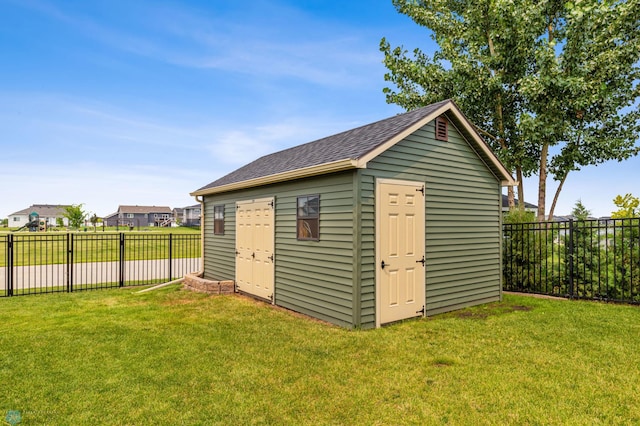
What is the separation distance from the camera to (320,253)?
674cm

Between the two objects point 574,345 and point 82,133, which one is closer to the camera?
point 574,345

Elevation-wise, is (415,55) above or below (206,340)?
above

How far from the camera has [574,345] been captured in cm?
510

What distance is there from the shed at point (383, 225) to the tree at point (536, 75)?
7.66 meters

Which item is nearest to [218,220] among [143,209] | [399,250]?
[399,250]

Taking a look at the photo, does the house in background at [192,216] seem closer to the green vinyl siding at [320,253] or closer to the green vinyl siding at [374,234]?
the green vinyl siding at [374,234]

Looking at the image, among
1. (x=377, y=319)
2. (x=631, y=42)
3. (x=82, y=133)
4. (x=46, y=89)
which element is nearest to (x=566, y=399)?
(x=377, y=319)

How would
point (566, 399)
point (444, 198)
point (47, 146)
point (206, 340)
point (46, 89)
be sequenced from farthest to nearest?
point (47, 146), point (46, 89), point (444, 198), point (206, 340), point (566, 399)

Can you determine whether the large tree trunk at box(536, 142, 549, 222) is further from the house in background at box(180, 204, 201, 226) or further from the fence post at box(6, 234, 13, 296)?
the house in background at box(180, 204, 201, 226)

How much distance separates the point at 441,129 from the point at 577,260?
16.7ft

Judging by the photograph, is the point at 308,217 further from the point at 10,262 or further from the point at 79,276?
the point at 79,276

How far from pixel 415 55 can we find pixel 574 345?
15.5 metres

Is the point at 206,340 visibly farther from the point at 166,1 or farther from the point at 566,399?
the point at 166,1

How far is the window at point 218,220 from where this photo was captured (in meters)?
10.7
